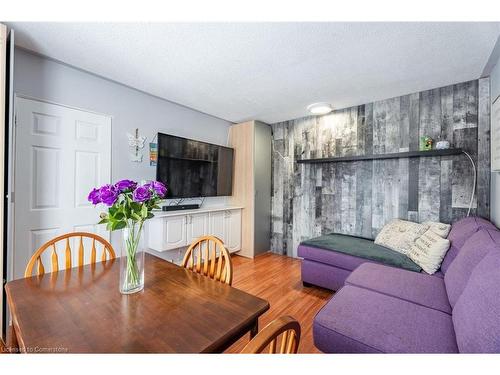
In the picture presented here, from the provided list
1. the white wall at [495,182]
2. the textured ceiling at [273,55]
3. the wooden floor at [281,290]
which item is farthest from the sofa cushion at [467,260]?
the textured ceiling at [273,55]

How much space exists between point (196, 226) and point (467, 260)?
8.80ft

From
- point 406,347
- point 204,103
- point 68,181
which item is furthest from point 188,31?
point 406,347

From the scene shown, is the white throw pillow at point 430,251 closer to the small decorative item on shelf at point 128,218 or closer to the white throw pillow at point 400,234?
the white throw pillow at point 400,234

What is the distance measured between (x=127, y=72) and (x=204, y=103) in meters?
1.02

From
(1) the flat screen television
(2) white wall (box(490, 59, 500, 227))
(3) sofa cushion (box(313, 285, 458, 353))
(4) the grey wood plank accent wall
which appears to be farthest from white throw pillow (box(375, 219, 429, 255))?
(1) the flat screen television

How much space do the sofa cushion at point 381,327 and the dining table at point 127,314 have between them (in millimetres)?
595

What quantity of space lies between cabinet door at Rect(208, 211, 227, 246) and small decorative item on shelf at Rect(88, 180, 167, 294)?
Answer: 215 cm

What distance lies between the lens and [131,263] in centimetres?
103

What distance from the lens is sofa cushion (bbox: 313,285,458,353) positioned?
106 cm

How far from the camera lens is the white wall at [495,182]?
6.21 feet

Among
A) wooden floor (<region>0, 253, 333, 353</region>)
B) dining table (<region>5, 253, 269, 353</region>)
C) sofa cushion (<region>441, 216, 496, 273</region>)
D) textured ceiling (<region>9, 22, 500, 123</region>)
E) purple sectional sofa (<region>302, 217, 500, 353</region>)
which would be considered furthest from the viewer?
wooden floor (<region>0, 253, 333, 353</region>)

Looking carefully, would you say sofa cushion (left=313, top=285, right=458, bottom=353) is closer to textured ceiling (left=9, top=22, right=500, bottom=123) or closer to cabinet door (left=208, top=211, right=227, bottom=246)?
textured ceiling (left=9, top=22, right=500, bottom=123)

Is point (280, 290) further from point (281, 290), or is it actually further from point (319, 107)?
point (319, 107)

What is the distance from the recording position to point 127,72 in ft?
7.18
